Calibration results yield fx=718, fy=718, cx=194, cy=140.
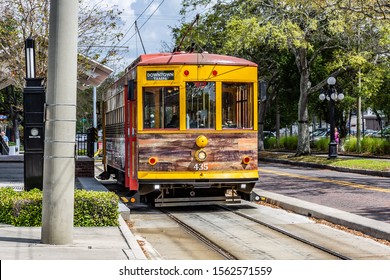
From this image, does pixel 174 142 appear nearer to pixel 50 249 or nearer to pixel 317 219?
pixel 317 219

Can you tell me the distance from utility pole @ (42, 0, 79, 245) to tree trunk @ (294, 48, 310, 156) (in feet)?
91.1

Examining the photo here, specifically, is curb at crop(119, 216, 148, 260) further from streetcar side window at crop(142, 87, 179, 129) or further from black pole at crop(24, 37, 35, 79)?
black pole at crop(24, 37, 35, 79)

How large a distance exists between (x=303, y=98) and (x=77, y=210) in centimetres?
2701

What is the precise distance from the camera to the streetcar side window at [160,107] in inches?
587

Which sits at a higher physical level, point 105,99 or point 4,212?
point 105,99

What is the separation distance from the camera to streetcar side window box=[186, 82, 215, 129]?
15.0m

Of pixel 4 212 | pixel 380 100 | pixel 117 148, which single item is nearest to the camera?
pixel 4 212

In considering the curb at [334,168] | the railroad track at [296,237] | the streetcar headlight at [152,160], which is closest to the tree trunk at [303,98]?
the curb at [334,168]

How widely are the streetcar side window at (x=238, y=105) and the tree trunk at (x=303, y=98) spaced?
71.4 feet

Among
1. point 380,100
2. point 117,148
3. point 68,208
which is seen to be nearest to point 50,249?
point 68,208

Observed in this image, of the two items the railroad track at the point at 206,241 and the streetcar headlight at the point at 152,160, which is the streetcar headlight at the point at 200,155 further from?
the railroad track at the point at 206,241

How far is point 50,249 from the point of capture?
9500 mm

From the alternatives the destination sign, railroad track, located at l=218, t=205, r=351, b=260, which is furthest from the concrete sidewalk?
the destination sign
